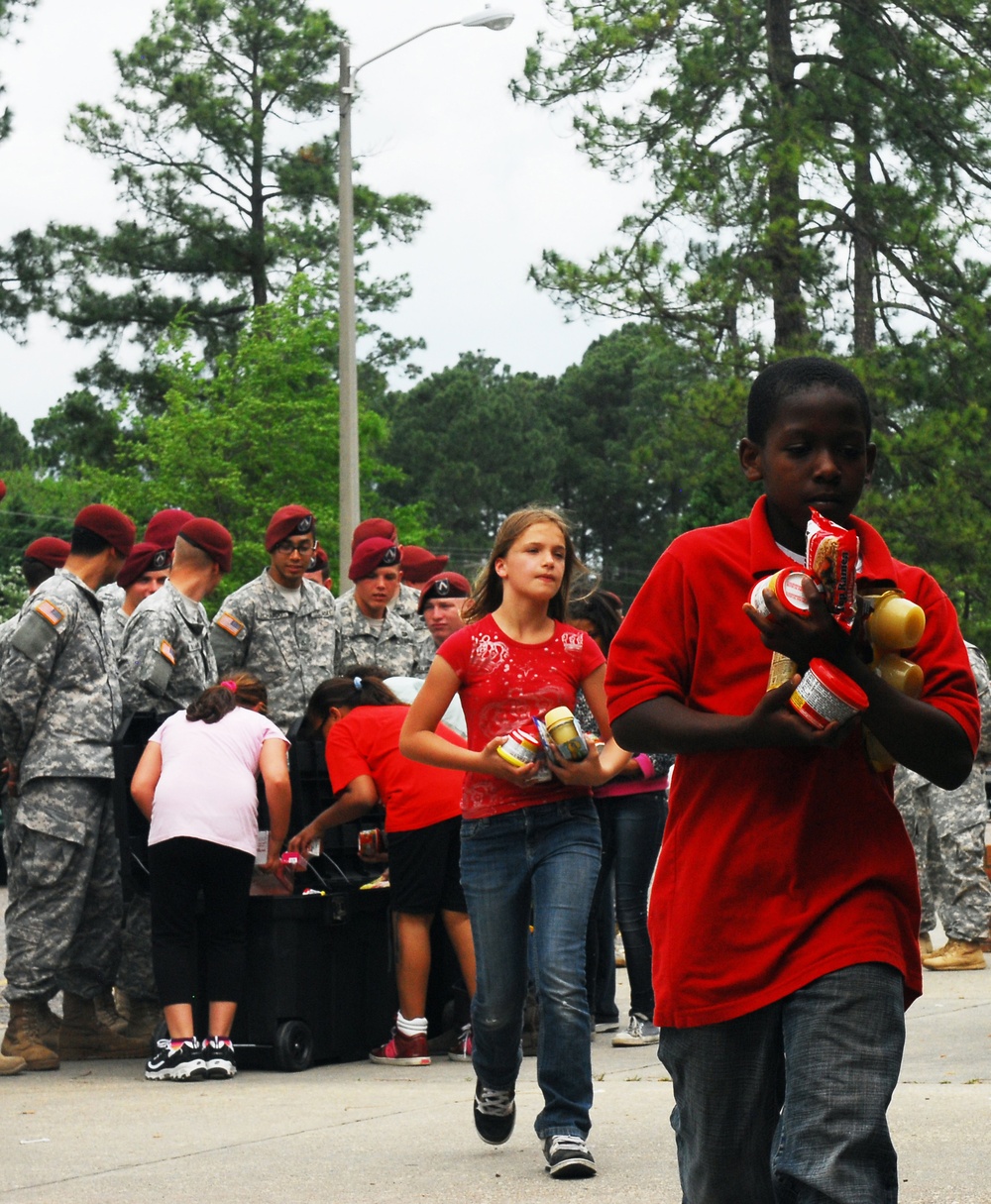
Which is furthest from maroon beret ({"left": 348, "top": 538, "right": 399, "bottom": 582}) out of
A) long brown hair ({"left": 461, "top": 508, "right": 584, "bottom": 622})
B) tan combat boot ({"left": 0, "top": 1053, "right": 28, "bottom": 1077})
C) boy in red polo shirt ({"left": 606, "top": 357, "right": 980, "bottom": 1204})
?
boy in red polo shirt ({"left": 606, "top": 357, "right": 980, "bottom": 1204})

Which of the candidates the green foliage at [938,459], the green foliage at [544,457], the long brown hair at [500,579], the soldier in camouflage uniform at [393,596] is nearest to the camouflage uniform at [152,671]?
the soldier in camouflage uniform at [393,596]

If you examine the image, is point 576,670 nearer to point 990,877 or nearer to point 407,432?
point 990,877

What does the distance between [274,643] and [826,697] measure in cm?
664

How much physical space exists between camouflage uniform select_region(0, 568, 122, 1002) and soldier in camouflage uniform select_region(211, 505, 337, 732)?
1.44m

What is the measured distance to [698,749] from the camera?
125 inches

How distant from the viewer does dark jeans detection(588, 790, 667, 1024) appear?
840 cm

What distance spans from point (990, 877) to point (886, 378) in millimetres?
12941

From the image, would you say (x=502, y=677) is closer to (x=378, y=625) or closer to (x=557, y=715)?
(x=557, y=715)

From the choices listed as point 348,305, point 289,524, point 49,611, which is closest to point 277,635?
point 289,524

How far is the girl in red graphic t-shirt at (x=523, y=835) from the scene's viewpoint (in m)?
5.51

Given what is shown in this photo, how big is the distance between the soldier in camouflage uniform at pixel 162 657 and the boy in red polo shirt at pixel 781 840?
16.8 ft

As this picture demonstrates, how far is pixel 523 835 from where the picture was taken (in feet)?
18.7

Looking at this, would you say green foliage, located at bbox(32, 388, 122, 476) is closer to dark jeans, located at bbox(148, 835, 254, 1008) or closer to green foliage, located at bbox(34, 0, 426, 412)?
green foliage, located at bbox(34, 0, 426, 412)

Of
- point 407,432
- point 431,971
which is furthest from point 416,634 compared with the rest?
point 407,432
